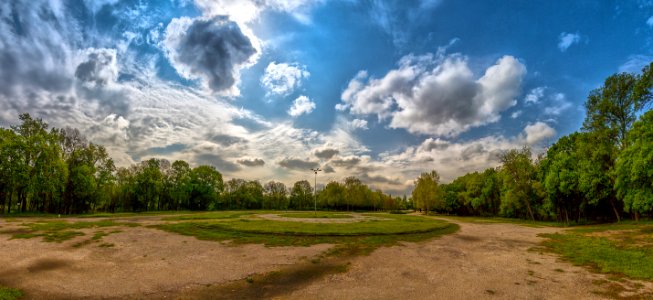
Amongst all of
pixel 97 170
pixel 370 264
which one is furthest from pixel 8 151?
pixel 370 264

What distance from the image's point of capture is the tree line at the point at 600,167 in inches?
1139

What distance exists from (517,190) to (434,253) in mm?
49486

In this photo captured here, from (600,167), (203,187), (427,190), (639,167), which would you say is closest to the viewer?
(639,167)

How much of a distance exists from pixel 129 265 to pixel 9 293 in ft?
15.2

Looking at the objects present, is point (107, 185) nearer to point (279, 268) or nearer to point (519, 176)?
point (279, 268)

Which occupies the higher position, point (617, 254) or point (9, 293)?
point (9, 293)

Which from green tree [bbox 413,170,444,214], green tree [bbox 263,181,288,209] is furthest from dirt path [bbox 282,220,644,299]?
green tree [bbox 263,181,288,209]

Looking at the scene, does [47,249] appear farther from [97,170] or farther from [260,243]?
[97,170]

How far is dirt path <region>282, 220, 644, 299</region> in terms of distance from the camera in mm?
10492

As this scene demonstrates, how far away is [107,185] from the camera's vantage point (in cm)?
6838

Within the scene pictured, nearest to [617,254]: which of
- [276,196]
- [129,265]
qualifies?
[129,265]

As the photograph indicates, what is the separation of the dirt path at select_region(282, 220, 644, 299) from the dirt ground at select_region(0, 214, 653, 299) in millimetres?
36

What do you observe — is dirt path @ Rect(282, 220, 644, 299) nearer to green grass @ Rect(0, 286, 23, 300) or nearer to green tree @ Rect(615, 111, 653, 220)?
green grass @ Rect(0, 286, 23, 300)

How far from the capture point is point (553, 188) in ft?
149
